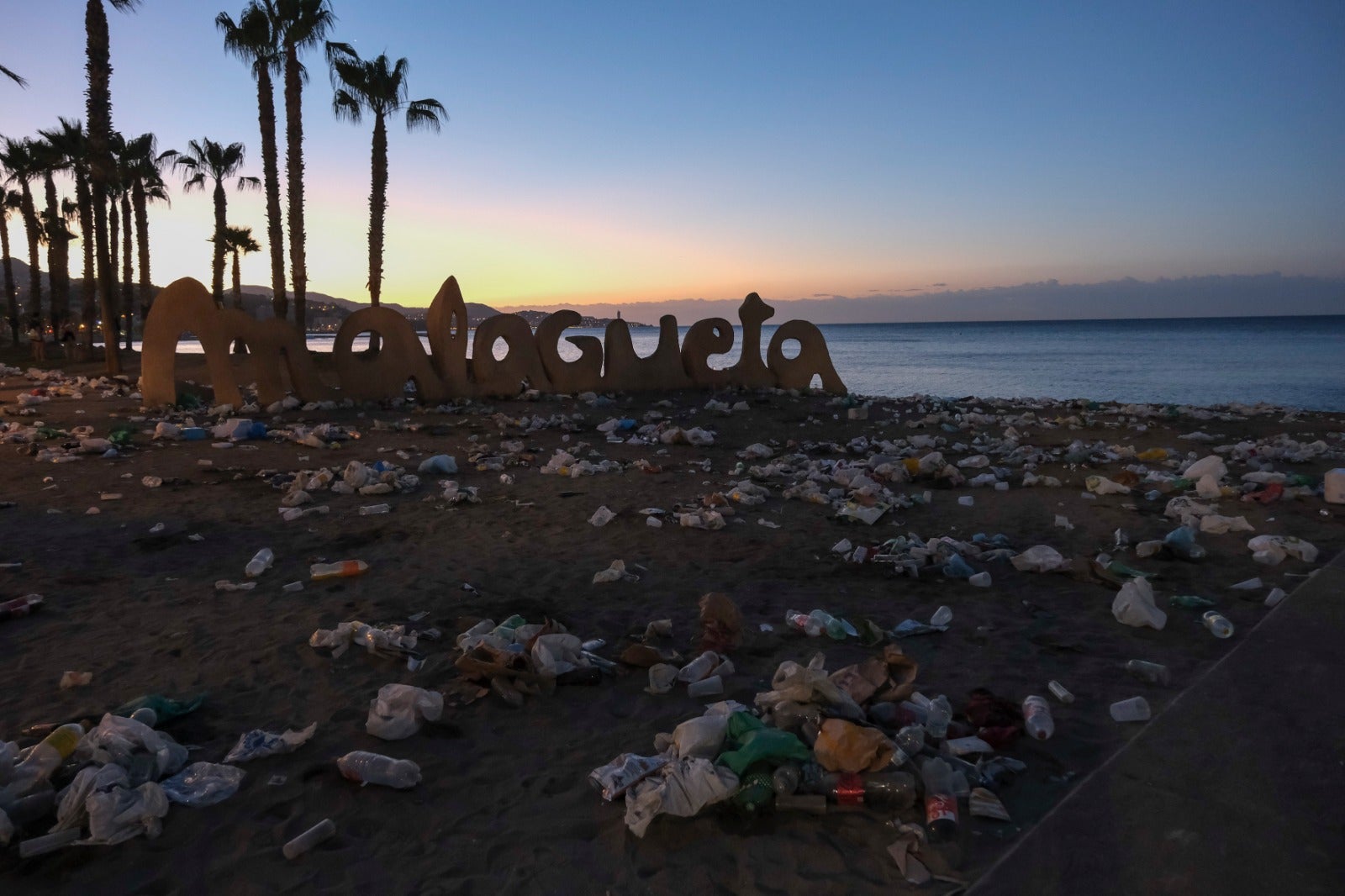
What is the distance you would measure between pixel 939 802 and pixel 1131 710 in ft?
3.52

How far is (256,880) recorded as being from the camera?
2.06 meters

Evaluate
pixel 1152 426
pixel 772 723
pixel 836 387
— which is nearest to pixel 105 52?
pixel 836 387

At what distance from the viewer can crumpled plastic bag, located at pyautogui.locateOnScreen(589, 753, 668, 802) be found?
238cm

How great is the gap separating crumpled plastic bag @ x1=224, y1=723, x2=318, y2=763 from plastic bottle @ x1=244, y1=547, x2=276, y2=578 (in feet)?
6.49

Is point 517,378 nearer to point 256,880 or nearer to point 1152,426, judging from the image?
point 1152,426

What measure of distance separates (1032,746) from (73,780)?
10.1 ft

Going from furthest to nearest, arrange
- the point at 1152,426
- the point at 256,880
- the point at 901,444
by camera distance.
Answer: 1. the point at 1152,426
2. the point at 901,444
3. the point at 256,880

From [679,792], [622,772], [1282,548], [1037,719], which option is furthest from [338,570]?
[1282,548]

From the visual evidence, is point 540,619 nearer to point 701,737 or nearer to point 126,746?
point 701,737

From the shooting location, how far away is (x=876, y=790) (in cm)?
231

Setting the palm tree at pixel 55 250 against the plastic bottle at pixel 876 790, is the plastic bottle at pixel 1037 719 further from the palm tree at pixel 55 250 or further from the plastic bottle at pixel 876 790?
the palm tree at pixel 55 250

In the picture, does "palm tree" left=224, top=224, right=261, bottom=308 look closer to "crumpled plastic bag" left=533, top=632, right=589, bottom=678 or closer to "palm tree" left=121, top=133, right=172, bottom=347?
"palm tree" left=121, top=133, right=172, bottom=347

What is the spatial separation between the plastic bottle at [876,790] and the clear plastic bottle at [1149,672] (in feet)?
4.73

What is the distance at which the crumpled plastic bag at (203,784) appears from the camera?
2354 mm
